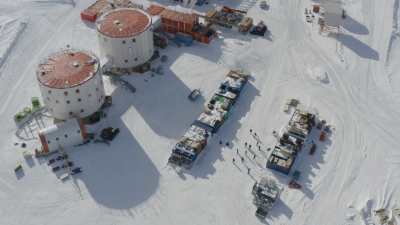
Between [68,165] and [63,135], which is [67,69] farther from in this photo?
[68,165]

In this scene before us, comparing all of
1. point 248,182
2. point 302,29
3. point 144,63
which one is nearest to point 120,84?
point 144,63

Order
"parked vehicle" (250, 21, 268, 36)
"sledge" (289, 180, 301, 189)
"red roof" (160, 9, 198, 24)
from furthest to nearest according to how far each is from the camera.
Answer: "parked vehicle" (250, 21, 268, 36)
"red roof" (160, 9, 198, 24)
"sledge" (289, 180, 301, 189)

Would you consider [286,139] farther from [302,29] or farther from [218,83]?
[302,29]

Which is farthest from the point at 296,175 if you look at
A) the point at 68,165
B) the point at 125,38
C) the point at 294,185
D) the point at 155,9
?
the point at 155,9

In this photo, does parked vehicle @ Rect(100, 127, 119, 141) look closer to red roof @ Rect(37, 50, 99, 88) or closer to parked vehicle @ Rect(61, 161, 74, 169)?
parked vehicle @ Rect(61, 161, 74, 169)

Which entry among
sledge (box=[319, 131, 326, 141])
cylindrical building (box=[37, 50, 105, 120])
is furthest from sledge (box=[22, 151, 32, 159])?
sledge (box=[319, 131, 326, 141])

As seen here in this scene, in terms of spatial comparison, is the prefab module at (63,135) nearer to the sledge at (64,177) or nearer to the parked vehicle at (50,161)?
the parked vehicle at (50,161)
